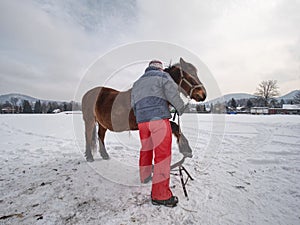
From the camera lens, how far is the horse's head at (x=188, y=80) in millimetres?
3242

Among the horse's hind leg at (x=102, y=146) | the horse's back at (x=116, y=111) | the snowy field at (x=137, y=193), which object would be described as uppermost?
the horse's back at (x=116, y=111)

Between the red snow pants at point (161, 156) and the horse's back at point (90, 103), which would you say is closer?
the red snow pants at point (161, 156)

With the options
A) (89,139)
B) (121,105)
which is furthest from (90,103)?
(121,105)

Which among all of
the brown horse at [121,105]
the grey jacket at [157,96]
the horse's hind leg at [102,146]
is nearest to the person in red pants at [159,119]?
the grey jacket at [157,96]

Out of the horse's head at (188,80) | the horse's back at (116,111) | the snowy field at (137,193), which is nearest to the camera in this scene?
the snowy field at (137,193)

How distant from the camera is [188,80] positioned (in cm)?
325

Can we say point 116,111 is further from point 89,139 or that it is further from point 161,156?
point 161,156

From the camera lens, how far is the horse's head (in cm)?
324

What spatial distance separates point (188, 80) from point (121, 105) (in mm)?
1439

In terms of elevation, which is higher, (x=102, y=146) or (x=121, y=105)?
(x=121, y=105)

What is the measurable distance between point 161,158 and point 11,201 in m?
2.22

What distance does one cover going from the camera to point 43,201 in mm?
2398

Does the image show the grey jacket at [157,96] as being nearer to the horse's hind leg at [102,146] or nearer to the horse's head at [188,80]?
the horse's head at [188,80]

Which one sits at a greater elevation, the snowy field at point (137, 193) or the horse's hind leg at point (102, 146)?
the horse's hind leg at point (102, 146)
